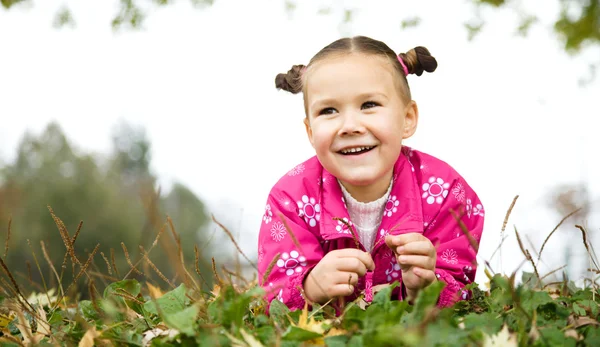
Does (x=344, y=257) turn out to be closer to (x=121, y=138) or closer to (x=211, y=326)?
(x=211, y=326)

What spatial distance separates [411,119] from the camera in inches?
91.0

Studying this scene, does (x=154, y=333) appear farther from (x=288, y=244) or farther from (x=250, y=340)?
(x=288, y=244)

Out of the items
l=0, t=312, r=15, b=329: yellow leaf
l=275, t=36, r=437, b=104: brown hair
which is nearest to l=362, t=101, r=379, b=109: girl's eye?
l=275, t=36, r=437, b=104: brown hair

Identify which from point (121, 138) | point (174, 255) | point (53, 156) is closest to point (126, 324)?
point (174, 255)

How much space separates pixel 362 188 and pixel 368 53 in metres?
0.52

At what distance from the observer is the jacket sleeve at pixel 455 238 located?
2020mm

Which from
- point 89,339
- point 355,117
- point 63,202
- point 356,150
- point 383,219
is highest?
point 355,117

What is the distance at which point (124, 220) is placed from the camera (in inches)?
667

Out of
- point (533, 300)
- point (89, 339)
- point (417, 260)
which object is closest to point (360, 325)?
point (533, 300)

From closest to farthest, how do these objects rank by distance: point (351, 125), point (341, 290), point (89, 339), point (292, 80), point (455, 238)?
point (89, 339) < point (341, 290) < point (351, 125) < point (455, 238) < point (292, 80)

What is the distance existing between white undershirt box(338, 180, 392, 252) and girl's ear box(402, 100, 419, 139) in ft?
0.75

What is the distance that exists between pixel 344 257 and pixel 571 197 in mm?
4041

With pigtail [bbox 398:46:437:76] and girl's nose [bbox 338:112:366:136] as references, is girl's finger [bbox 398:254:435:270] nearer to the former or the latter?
girl's nose [bbox 338:112:366:136]

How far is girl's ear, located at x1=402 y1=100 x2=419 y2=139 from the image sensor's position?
2283 mm
